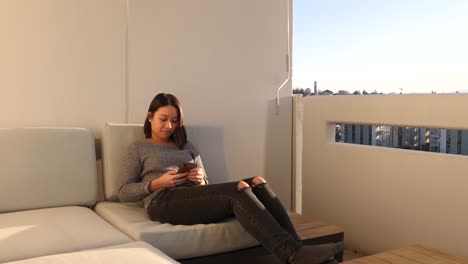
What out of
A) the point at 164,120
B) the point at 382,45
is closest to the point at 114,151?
the point at 164,120

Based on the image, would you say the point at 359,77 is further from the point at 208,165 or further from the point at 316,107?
the point at 208,165

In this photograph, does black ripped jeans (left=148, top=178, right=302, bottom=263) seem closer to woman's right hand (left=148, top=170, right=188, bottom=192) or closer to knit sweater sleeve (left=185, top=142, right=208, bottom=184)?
woman's right hand (left=148, top=170, right=188, bottom=192)

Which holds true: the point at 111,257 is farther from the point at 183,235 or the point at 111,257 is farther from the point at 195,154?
the point at 195,154

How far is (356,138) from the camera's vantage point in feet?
11.7

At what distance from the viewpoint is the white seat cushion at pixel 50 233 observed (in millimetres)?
1676

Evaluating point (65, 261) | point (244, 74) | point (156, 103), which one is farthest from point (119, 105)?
point (65, 261)

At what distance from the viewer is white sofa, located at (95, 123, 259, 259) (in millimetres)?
1958

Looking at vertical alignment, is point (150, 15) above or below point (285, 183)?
above

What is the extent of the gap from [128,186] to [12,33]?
3.40 ft

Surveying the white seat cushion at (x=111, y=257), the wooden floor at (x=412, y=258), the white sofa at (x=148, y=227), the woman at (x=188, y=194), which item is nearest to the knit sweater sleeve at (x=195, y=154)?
the woman at (x=188, y=194)

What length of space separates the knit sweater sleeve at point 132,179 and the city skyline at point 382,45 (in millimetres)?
1537

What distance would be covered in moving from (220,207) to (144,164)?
56 centimetres

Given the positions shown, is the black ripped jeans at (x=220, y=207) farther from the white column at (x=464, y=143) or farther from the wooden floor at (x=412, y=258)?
the white column at (x=464, y=143)

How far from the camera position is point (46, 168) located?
90.4 inches
